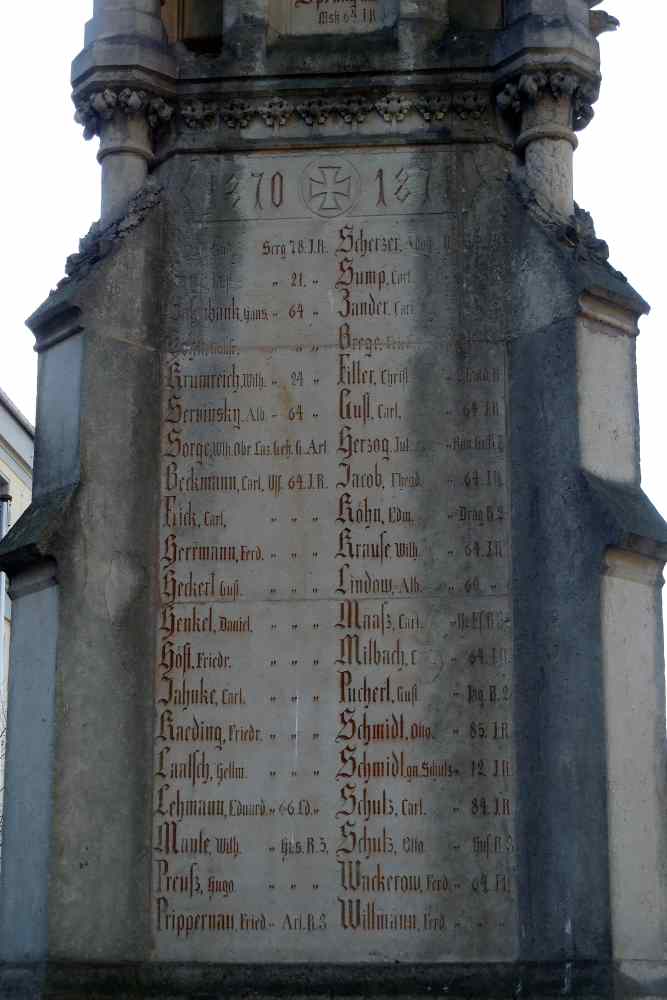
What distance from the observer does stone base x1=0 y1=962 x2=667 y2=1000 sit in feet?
38.1

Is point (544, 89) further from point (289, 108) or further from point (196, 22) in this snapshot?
point (196, 22)

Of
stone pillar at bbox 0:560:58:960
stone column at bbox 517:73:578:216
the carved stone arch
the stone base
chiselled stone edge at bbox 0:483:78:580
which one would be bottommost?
the stone base

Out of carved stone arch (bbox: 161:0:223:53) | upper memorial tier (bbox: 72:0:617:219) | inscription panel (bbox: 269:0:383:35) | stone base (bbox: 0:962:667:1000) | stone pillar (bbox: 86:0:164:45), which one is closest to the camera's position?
stone base (bbox: 0:962:667:1000)

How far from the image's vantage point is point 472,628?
12383 mm

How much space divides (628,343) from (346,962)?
412 cm

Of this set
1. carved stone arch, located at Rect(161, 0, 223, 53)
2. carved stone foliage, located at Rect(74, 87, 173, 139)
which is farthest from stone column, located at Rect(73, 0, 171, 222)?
carved stone arch, located at Rect(161, 0, 223, 53)

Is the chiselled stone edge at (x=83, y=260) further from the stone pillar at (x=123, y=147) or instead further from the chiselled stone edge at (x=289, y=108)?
the chiselled stone edge at (x=289, y=108)

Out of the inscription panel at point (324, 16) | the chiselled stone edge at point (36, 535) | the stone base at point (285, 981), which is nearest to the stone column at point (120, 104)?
the inscription panel at point (324, 16)

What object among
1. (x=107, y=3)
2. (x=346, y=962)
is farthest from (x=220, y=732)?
(x=107, y=3)

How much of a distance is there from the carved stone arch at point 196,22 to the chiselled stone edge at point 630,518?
13.9ft

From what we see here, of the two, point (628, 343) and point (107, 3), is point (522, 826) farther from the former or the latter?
point (107, 3)

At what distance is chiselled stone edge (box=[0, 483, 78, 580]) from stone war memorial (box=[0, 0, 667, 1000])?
0.03m

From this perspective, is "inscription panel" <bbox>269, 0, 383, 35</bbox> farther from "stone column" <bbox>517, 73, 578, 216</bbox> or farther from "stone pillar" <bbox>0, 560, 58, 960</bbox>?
"stone pillar" <bbox>0, 560, 58, 960</bbox>

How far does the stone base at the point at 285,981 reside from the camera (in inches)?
457
